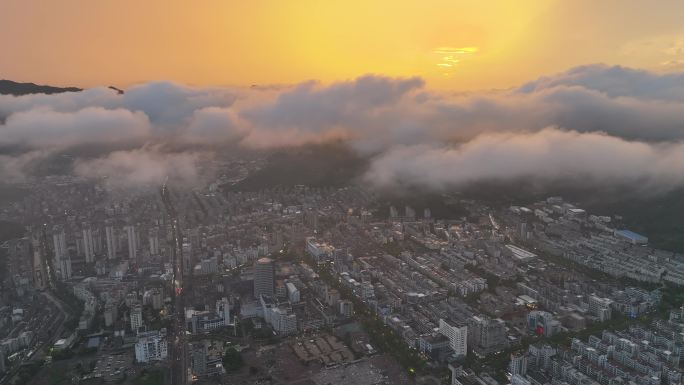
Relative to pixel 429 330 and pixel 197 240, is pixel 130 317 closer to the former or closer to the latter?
pixel 197 240

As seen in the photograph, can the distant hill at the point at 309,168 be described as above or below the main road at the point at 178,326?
above

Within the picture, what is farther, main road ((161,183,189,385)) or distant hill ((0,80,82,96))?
distant hill ((0,80,82,96))

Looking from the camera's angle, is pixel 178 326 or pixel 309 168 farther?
pixel 309 168

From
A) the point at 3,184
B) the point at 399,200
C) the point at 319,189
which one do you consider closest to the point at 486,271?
the point at 399,200

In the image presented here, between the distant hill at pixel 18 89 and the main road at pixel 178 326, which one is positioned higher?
the distant hill at pixel 18 89

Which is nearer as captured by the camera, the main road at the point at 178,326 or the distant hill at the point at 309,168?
the main road at the point at 178,326

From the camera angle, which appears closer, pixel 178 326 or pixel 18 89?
pixel 178 326

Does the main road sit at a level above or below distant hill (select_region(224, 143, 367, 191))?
below

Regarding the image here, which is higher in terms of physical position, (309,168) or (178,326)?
(309,168)
